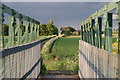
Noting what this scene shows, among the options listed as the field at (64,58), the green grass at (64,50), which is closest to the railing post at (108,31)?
the field at (64,58)

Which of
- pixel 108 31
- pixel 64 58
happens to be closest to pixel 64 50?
pixel 64 58

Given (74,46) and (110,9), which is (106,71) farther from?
(74,46)

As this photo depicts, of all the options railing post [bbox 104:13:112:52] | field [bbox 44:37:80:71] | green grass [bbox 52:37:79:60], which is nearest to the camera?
railing post [bbox 104:13:112:52]

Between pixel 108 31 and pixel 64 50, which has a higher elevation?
pixel 108 31

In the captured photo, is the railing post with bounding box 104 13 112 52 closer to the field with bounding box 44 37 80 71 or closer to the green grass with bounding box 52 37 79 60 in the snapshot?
the field with bounding box 44 37 80 71

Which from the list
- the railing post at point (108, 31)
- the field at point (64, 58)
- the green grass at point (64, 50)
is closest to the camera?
the railing post at point (108, 31)

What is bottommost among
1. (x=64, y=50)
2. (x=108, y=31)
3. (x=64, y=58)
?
(x=64, y=58)

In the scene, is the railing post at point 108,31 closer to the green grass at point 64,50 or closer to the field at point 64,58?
the field at point 64,58

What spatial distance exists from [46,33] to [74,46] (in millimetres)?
87093

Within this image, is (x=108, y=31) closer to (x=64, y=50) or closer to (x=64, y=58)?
(x=64, y=58)

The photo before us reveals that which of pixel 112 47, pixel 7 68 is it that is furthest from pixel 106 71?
pixel 7 68

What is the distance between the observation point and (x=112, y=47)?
14.2 feet

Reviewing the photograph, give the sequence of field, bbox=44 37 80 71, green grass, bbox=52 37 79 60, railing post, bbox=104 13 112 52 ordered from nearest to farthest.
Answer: railing post, bbox=104 13 112 52 < field, bbox=44 37 80 71 < green grass, bbox=52 37 79 60

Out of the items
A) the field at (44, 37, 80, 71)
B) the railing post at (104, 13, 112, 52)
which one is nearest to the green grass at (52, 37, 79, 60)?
the field at (44, 37, 80, 71)
